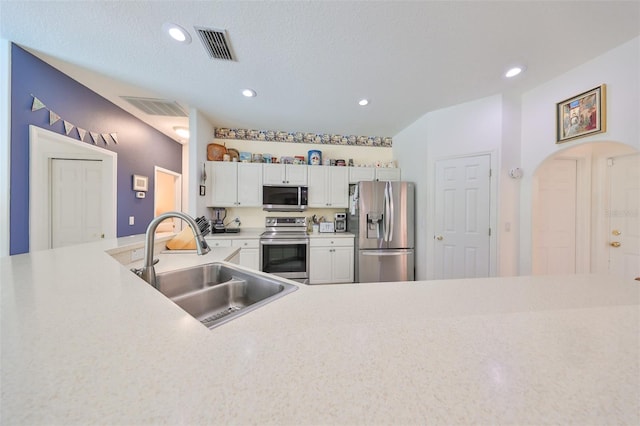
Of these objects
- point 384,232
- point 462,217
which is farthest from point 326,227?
point 462,217

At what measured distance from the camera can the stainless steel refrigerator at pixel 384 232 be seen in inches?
118

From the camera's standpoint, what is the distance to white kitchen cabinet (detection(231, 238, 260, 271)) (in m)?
2.94

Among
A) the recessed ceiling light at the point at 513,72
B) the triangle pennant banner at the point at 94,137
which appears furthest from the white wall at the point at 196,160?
the recessed ceiling light at the point at 513,72

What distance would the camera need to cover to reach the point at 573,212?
8.73 ft

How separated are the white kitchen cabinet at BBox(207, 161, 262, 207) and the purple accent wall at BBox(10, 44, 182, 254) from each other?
3.45ft

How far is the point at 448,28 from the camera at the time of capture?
1.52 m

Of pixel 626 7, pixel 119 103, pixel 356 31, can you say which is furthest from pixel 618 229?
pixel 119 103

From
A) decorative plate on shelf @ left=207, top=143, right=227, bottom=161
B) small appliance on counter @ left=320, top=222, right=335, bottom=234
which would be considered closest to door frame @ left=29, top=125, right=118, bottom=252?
decorative plate on shelf @ left=207, top=143, right=227, bottom=161

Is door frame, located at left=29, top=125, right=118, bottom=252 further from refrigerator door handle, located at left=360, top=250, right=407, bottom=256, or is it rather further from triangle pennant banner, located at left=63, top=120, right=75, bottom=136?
refrigerator door handle, located at left=360, top=250, right=407, bottom=256

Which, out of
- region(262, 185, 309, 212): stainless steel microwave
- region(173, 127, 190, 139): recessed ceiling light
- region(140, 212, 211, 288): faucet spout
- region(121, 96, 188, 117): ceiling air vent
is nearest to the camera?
region(140, 212, 211, 288): faucet spout

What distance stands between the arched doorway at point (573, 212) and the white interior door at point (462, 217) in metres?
0.69

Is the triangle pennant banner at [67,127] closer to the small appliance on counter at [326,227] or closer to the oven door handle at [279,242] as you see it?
the oven door handle at [279,242]

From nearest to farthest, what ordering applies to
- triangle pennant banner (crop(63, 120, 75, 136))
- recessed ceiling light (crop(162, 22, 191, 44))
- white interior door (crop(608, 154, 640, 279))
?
recessed ceiling light (crop(162, 22, 191, 44)) → triangle pennant banner (crop(63, 120, 75, 136)) → white interior door (crop(608, 154, 640, 279))

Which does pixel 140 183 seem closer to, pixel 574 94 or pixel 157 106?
pixel 157 106
